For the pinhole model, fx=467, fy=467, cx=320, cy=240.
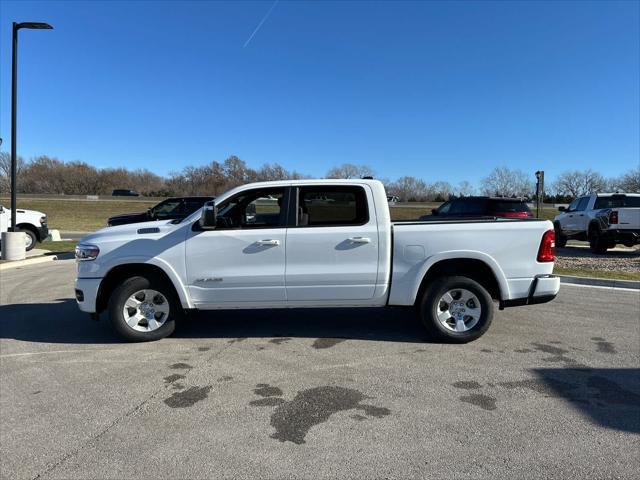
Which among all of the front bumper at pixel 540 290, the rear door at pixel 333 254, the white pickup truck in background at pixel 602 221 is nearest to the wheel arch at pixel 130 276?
the rear door at pixel 333 254

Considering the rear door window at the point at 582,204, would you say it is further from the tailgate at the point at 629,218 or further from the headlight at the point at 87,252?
the headlight at the point at 87,252

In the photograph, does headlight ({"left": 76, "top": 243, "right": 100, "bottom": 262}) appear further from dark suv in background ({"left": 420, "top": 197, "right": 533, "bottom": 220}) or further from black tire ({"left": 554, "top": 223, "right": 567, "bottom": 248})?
black tire ({"left": 554, "top": 223, "right": 567, "bottom": 248})

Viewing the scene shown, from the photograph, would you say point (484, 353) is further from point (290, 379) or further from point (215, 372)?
point (215, 372)

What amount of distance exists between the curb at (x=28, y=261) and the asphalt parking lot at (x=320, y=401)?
6489mm

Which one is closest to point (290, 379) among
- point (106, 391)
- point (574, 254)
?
point (106, 391)

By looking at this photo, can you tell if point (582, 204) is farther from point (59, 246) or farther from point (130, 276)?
point (59, 246)

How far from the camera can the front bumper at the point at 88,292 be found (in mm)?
5324

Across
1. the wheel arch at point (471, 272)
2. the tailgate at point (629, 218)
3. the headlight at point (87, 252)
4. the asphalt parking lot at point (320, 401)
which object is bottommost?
the asphalt parking lot at point (320, 401)

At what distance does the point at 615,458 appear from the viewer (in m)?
3.01

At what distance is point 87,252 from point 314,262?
2.59m

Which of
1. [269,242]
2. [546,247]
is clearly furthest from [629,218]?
[269,242]

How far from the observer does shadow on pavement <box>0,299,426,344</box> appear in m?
5.75

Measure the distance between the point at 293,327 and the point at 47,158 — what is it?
127m

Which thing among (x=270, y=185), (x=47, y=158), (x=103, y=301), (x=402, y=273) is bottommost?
(x=103, y=301)
